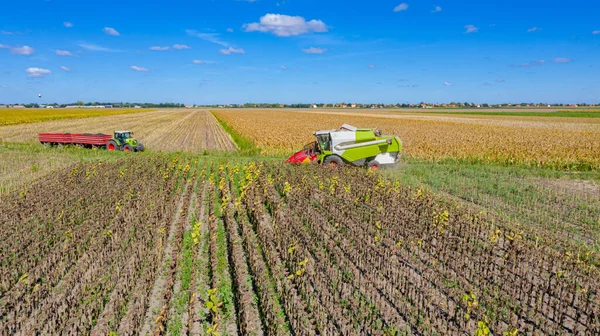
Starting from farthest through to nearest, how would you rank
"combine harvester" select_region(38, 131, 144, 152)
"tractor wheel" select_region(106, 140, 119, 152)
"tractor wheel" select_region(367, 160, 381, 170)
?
"tractor wheel" select_region(106, 140, 119, 152)
"combine harvester" select_region(38, 131, 144, 152)
"tractor wheel" select_region(367, 160, 381, 170)

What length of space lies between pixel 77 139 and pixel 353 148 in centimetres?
1921

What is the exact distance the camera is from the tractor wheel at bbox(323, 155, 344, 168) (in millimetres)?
17747

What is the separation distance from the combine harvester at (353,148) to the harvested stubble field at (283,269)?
5326 millimetres

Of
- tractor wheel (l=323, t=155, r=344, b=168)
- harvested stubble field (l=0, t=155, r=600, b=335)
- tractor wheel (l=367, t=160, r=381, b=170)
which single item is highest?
tractor wheel (l=323, t=155, r=344, b=168)

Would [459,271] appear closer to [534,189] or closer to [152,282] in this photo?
[152,282]

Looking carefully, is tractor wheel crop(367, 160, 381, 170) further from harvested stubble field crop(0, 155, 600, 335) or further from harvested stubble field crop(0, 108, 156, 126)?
harvested stubble field crop(0, 108, 156, 126)

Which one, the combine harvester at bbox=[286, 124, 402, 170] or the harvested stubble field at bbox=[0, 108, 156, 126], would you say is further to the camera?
the harvested stubble field at bbox=[0, 108, 156, 126]

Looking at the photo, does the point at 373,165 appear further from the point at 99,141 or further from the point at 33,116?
the point at 33,116

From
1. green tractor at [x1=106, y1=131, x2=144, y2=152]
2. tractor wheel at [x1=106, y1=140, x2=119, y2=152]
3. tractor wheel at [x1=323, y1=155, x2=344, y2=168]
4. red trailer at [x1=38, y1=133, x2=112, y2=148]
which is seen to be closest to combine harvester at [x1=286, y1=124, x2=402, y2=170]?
tractor wheel at [x1=323, y1=155, x2=344, y2=168]

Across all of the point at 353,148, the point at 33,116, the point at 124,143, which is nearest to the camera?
the point at 353,148

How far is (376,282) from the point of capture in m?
7.04

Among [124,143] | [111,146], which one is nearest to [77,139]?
[111,146]

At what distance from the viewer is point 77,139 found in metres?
26.3

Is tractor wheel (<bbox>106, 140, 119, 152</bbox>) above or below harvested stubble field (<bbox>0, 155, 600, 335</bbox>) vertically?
above
